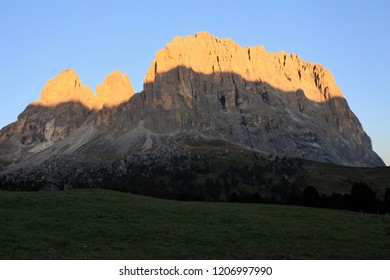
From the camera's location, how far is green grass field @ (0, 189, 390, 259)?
117 feet

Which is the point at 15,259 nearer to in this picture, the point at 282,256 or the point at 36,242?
the point at 36,242

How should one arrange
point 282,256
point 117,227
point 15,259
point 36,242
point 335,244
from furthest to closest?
point 117,227 → point 335,244 → point 36,242 → point 282,256 → point 15,259

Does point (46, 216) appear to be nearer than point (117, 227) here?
No

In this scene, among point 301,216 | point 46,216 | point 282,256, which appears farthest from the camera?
point 301,216

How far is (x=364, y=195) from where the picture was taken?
98812 millimetres

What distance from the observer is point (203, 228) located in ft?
150

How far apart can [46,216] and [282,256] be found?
2665cm

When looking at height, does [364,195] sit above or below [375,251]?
above

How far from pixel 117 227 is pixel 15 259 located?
1453 centimetres

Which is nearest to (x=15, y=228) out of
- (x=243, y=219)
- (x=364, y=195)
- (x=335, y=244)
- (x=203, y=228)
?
(x=203, y=228)

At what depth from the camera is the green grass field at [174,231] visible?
117 feet

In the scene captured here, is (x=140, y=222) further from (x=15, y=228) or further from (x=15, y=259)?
(x=15, y=259)

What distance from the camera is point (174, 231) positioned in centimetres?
4359

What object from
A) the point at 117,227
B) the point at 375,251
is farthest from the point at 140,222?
the point at 375,251
